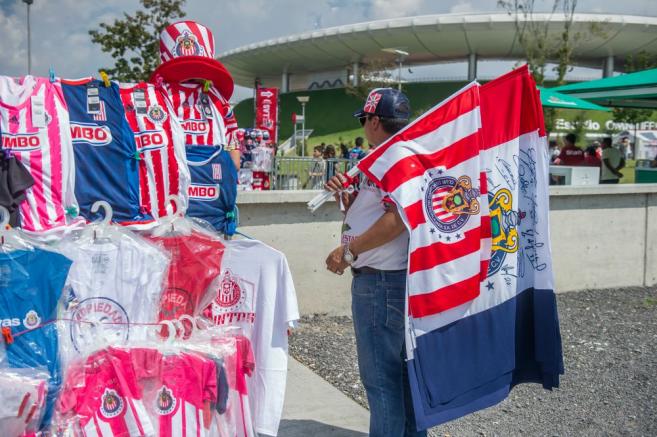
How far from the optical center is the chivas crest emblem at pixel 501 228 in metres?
3.31

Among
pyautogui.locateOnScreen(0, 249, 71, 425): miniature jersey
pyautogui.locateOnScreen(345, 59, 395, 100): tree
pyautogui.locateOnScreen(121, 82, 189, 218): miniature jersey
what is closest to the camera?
pyautogui.locateOnScreen(0, 249, 71, 425): miniature jersey

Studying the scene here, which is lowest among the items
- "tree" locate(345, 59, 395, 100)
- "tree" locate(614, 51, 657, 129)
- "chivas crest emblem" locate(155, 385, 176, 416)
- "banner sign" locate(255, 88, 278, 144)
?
"chivas crest emblem" locate(155, 385, 176, 416)

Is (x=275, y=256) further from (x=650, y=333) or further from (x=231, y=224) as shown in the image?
(x=650, y=333)

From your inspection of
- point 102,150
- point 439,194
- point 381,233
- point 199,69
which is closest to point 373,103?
point 439,194

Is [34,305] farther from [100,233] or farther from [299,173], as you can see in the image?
[299,173]

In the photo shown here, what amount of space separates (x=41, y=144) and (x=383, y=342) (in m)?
2.07

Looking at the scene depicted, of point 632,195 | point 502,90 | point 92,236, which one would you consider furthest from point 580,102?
point 92,236

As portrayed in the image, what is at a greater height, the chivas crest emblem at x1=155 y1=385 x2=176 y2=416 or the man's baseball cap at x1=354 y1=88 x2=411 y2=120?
the man's baseball cap at x1=354 y1=88 x2=411 y2=120

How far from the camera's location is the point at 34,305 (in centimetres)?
277

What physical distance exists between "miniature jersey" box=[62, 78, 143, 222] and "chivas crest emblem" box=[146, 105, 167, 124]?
0.48 ft

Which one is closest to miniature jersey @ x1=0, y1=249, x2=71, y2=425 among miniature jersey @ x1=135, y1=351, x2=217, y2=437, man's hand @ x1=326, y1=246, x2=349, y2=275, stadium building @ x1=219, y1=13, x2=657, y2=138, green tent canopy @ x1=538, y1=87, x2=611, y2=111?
miniature jersey @ x1=135, y1=351, x2=217, y2=437

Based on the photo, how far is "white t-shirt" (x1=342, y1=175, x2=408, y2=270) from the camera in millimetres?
3066

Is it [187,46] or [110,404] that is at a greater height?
[187,46]

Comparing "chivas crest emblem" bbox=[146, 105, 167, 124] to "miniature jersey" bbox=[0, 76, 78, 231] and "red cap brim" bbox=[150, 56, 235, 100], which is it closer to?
"red cap brim" bbox=[150, 56, 235, 100]
